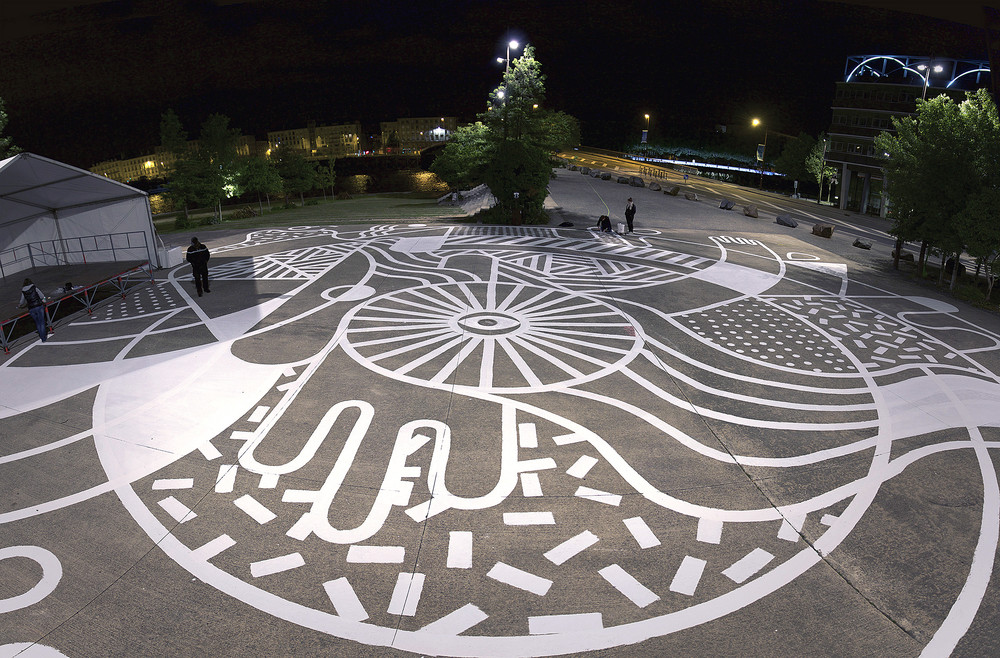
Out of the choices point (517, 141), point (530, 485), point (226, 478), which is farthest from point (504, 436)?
point (517, 141)

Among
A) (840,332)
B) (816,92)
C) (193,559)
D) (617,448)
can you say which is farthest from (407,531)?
(816,92)

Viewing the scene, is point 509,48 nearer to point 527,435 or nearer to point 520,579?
point 527,435

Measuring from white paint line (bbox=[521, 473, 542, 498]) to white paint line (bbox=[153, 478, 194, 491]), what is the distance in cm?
504

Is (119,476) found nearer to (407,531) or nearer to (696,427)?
(407,531)

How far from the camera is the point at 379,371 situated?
12.5 metres

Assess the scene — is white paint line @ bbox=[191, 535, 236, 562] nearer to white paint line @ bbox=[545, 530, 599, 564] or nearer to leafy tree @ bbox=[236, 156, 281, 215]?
white paint line @ bbox=[545, 530, 599, 564]

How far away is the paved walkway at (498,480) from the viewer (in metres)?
6.22

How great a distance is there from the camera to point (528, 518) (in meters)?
7.88

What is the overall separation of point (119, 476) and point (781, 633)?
Answer: 371 inches

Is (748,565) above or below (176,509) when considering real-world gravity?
below

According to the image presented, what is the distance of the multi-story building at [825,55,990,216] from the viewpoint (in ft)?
201

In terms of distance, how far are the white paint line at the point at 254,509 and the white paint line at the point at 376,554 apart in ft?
4.78

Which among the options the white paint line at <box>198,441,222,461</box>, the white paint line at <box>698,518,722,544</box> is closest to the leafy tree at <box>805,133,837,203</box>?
the white paint line at <box>698,518,722,544</box>

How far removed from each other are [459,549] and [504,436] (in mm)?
2900
